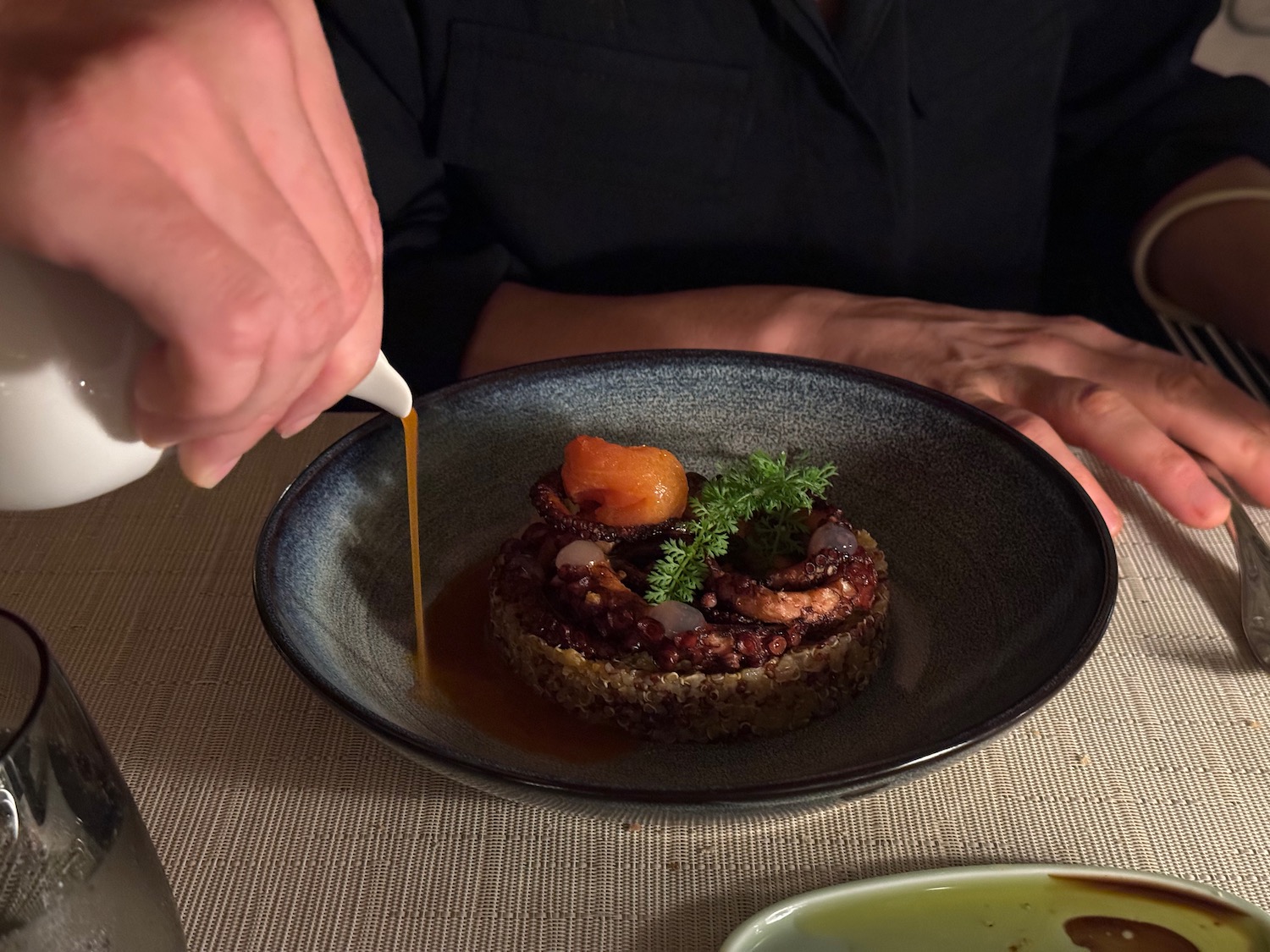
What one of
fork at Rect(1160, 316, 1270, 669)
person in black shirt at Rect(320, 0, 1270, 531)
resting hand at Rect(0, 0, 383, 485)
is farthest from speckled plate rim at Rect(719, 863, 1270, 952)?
person in black shirt at Rect(320, 0, 1270, 531)

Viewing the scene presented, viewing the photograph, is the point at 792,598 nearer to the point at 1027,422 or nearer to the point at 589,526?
the point at 589,526

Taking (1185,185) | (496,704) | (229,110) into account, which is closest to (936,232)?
(1185,185)

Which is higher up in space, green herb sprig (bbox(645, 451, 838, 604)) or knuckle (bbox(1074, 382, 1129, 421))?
green herb sprig (bbox(645, 451, 838, 604))

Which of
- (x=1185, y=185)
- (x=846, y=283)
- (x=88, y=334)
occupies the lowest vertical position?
(x=846, y=283)

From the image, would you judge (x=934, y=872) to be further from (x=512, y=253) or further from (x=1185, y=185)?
(x=1185, y=185)

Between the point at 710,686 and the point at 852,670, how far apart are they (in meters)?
0.13

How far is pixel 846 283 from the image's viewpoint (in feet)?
5.29

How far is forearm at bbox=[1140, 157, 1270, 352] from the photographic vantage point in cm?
143

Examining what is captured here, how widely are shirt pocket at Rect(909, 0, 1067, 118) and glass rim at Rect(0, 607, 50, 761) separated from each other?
138cm

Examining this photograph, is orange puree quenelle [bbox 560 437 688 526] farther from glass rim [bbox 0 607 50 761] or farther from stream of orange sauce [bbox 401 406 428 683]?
glass rim [bbox 0 607 50 761]

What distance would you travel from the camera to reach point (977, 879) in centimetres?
63

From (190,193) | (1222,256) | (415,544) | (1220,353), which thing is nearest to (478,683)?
(415,544)

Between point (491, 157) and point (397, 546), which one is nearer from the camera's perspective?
point (397, 546)

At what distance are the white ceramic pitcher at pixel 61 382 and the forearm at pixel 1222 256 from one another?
1421mm
